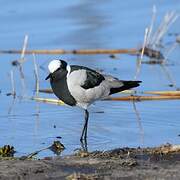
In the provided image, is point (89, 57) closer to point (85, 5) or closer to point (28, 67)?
point (28, 67)

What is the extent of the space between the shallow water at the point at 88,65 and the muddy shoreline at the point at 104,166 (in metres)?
0.66

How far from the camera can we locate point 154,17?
33.2 ft

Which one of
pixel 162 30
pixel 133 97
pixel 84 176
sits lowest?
pixel 84 176

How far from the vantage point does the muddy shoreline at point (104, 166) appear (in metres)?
5.14

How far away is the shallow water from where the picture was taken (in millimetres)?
6645

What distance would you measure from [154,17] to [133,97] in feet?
8.40

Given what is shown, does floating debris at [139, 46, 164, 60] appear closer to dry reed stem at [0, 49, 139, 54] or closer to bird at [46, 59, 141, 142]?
dry reed stem at [0, 49, 139, 54]

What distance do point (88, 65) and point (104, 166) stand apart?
3845mm

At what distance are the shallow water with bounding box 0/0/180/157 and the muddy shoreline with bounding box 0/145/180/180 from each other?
0.66 metres

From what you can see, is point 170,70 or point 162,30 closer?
point 170,70

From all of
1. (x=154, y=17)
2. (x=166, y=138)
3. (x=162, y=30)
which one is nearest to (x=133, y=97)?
(x=166, y=138)

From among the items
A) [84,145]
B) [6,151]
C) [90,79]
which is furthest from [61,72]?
[6,151]

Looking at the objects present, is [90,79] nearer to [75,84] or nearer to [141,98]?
[75,84]

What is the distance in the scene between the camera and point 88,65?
9.09m
